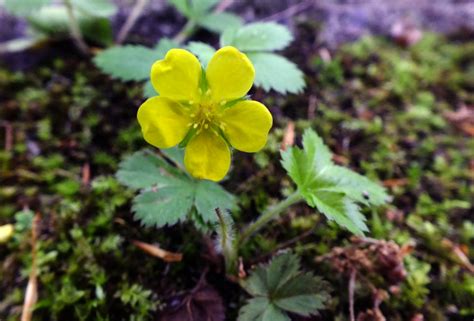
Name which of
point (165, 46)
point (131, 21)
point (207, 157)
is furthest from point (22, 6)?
point (207, 157)

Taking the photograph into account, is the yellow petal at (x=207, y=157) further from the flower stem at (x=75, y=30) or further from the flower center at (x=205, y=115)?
the flower stem at (x=75, y=30)

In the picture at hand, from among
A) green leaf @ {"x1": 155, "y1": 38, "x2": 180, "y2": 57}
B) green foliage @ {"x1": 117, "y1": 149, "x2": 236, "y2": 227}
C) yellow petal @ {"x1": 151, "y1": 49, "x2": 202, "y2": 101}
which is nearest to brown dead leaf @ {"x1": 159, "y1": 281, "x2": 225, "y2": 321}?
green foliage @ {"x1": 117, "y1": 149, "x2": 236, "y2": 227}

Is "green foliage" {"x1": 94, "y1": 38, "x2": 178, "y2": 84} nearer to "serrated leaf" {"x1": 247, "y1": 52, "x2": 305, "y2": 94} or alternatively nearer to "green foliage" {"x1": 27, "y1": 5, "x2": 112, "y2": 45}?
"serrated leaf" {"x1": 247, "y1": 52, "x2": 305, "y2": 94}

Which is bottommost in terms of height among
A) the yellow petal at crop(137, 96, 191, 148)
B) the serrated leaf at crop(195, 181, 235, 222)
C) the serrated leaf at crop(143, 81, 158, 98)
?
the serrated leaf at crop(195, 181, 235, 222)

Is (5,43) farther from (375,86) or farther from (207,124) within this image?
(375,86)

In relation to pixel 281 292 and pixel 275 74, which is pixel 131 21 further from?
pixel 281 292

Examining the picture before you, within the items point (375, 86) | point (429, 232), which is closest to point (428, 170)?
point (429, 232)
